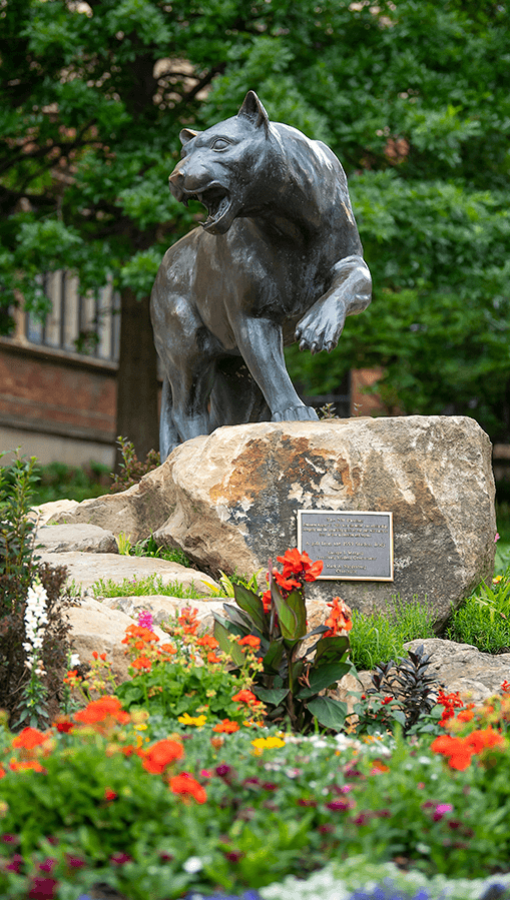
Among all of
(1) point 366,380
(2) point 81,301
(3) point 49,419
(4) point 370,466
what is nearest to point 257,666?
(4) point 370,466

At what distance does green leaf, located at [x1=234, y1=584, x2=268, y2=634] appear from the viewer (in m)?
3.78

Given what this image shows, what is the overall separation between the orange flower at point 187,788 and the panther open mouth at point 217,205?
3327 mm

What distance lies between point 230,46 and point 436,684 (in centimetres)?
838

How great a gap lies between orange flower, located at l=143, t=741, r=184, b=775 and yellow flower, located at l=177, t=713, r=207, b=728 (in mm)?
769

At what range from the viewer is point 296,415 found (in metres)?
5.38

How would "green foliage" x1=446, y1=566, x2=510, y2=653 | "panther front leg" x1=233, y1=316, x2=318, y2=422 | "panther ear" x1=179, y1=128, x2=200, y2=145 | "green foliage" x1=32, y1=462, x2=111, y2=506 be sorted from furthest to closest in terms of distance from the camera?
"green foliage" x1=32, y1=462, x2=111, y2=506 → "panther front leg" x1=233, y1=316, x2=318, y2=422 → "panther ear" x1=179, y1=128, x2=200, y2=145 → "green foliage" x1=446, y1=566, x2=510, y2=653

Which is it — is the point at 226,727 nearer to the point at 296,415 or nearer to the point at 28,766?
the point at 28,766

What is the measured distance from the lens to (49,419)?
738 inches

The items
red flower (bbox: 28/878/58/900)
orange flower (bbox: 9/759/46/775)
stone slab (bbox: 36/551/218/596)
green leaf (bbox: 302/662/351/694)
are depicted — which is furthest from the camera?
stone slab (bbox: 36/551/218/596)

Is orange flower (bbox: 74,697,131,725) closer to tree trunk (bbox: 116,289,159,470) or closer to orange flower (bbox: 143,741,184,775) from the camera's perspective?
orange flower (bbox: 143,741,184,775)

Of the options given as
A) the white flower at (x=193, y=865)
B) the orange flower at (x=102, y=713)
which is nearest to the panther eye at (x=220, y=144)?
the orange flower at (x=102, y=713)

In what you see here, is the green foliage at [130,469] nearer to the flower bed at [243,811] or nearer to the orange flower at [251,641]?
the orange flower at [251,641]

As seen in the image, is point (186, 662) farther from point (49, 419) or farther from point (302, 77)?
point (49, 419)

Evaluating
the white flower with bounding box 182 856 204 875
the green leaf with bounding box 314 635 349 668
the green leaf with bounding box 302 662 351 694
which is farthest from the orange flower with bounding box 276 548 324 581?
the white flower with bounding box 182 856 204 875
